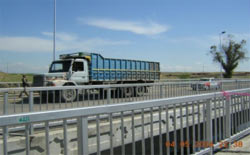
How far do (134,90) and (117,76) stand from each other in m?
10.1

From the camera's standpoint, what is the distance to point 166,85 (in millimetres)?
10148

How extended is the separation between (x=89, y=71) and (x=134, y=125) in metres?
13.9

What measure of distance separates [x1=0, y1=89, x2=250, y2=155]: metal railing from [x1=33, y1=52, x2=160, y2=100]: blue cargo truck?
34.4 feet

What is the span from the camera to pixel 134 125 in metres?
3.38

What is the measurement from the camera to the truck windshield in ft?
52.7

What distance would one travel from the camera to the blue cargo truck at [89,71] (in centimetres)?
1543

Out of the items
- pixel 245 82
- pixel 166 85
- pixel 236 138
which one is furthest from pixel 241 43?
pixel 236 138

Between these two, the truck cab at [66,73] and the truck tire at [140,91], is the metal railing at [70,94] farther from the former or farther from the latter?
the truck cab at [66,73]

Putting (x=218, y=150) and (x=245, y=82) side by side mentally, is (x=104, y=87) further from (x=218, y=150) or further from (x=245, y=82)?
(x=245, y=82)

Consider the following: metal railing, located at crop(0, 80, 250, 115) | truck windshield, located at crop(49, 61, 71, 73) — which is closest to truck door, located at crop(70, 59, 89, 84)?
truck windshield, located at crop(49, 61, 71, 73)

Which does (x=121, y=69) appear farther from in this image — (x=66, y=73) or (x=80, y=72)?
(x=66, y=73)

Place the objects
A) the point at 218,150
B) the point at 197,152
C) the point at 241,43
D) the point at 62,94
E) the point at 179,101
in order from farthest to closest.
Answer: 1. the point at 241,43
2. the point at 62,94
3. the point at 218,150
4. the point at 197,152
5. the point at 179,101

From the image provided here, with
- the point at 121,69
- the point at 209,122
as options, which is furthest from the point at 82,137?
the point at 121,69

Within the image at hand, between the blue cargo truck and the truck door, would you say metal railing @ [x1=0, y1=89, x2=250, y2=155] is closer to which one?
the blue cargo truck
